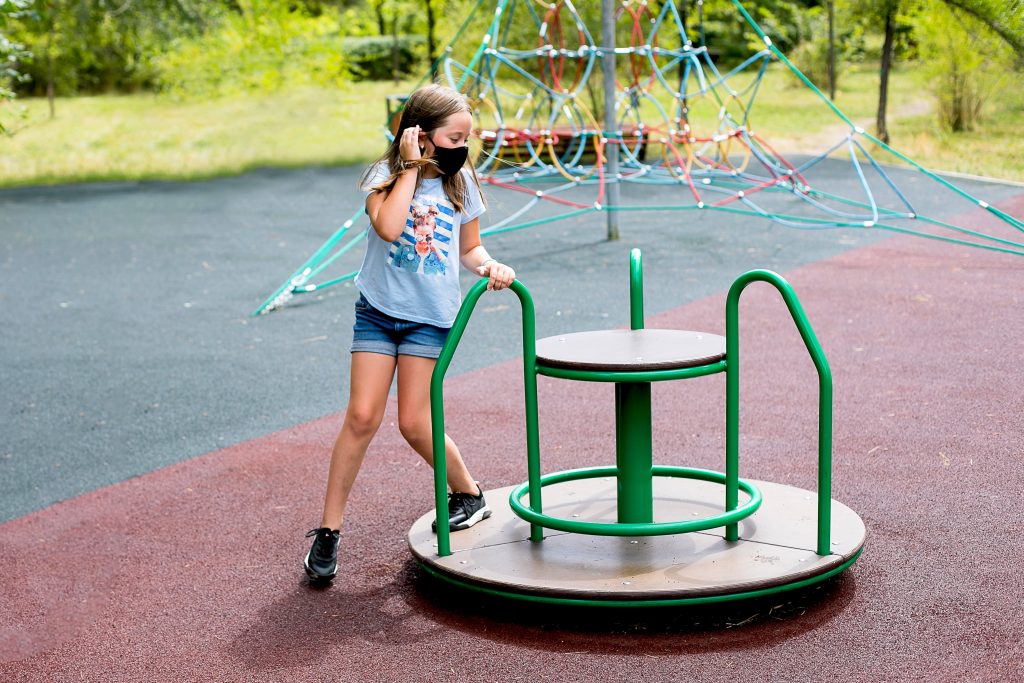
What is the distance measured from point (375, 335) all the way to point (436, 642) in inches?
33.6

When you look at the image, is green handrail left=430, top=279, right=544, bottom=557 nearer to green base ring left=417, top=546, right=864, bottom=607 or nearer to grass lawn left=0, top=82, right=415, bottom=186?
green base ring left=417, top=546, right=864, bottom=607

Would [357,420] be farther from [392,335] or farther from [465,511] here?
[465,511]

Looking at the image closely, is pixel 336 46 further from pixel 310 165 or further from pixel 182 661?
pixel 182 661

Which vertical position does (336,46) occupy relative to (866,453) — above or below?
above

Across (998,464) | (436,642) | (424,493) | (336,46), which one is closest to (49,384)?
(424,493)

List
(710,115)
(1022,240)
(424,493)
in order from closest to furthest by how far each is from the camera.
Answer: (424,493) → (1022,240) → (710,115)

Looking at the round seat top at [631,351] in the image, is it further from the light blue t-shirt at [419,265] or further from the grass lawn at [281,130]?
the grass lawn at [281,130]

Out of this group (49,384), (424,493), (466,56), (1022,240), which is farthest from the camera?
(466,56)

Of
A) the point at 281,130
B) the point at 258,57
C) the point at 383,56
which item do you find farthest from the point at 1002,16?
the point at 383,56

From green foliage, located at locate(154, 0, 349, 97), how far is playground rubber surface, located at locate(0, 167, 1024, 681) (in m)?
12.3

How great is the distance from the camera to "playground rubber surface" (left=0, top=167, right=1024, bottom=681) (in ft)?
9.42

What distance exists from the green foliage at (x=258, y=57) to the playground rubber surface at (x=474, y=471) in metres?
12.3

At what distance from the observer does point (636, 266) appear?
3.54 metres

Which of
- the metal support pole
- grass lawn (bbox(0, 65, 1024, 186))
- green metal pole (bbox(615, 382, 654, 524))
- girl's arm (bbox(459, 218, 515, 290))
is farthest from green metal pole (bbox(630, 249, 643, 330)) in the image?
grass lawn (bbox(0, 65, 1024, 186))
